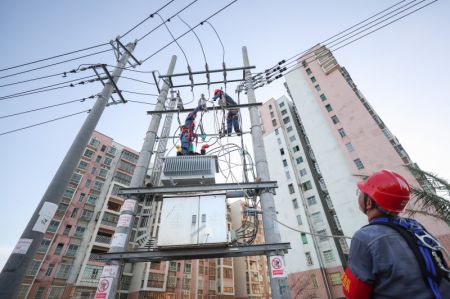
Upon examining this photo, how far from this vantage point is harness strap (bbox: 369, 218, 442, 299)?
5.00 feet

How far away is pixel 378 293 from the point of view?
1.67 m

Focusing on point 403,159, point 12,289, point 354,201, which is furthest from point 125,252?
point 403,159

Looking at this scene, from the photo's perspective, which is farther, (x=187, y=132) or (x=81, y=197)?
(x=81, y=197)

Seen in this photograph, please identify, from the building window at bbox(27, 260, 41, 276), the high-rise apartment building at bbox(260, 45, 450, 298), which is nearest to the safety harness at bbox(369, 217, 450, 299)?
the high-rise apartment building at bbox(260, 45, 450, 298)

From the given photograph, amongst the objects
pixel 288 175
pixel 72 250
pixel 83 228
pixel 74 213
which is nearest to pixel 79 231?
pixel 83 228

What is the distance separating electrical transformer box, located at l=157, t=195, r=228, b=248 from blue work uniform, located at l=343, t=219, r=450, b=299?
3302 mm

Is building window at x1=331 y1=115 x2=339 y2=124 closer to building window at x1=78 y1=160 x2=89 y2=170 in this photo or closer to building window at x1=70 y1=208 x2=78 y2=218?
building window at x1=78 y1=160 x2=89 y2=170

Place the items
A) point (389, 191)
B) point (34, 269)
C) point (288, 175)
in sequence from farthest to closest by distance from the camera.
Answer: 1. point (288, 175)
2. point (34, 269)
3. point (389, 191)

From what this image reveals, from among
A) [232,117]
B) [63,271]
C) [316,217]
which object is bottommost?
[63,271]

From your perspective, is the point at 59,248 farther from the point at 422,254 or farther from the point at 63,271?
the point at 422,254

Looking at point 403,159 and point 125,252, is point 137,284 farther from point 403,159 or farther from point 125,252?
point 403,159

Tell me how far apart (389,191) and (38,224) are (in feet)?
18.5

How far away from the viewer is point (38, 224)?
407 centimetres

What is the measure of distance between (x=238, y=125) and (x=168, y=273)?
41.3m
